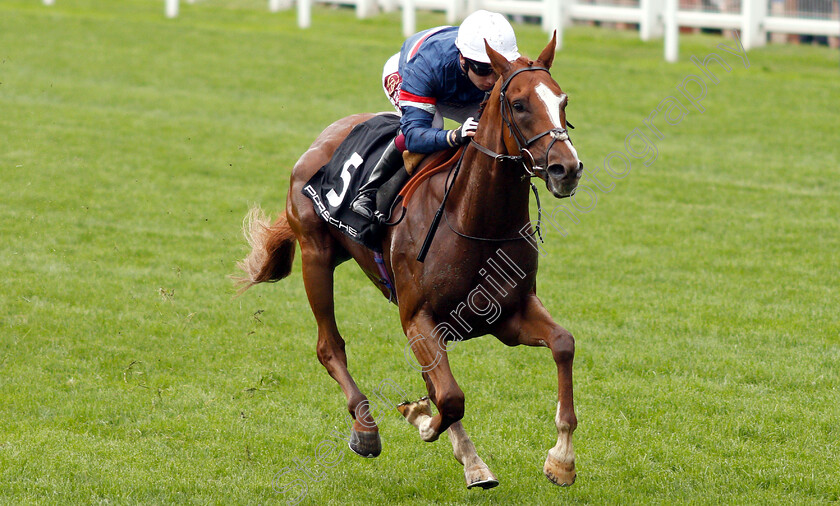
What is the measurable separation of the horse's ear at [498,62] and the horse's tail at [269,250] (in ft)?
8.29

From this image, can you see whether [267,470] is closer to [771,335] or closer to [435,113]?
[435,113]

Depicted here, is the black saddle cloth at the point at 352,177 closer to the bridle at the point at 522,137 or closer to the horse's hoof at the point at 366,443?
the horse's hoof at the point at 366,443

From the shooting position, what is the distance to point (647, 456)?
569 centimetres

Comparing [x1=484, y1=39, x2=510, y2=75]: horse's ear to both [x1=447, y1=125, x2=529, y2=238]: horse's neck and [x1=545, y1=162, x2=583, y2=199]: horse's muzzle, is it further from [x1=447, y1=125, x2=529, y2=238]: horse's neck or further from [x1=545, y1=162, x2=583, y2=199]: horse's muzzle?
[x1=545, y1=162, x2=583, y2=199]: horse's muzzle

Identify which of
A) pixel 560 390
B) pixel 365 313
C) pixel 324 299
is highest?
pixel 560 390

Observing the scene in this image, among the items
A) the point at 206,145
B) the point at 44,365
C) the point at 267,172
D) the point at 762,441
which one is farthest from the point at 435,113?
the point at 206,145

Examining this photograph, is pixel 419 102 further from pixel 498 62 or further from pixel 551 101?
pixel 551 101

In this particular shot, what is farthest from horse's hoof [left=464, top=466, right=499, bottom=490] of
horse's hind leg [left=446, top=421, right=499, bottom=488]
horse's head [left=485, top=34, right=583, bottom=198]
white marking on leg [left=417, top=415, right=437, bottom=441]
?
horse's head [left=485, top=34, right=583, bottom=198]

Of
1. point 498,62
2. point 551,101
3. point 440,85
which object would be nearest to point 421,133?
point 440,85

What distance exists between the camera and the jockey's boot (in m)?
5.37

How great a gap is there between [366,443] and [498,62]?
7.10ft

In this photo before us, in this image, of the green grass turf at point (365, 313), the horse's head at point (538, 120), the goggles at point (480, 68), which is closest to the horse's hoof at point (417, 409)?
the green grass turf at point (365, 313)

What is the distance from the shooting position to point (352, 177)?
5645mm

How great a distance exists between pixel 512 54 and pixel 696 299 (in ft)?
15.2
